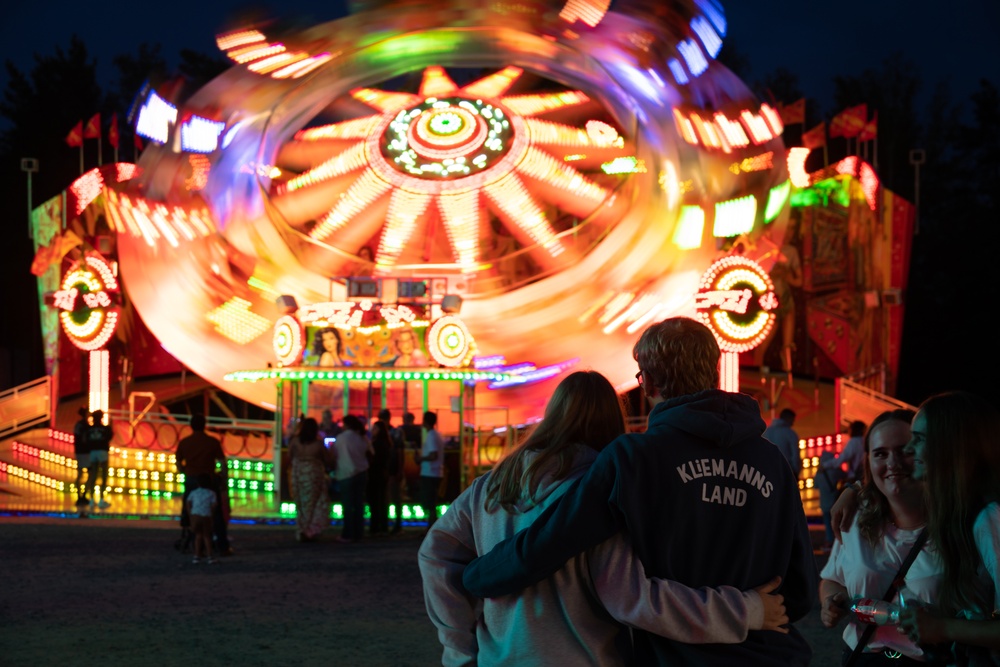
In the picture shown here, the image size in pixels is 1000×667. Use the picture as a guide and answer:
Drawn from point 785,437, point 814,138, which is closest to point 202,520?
point 785,437

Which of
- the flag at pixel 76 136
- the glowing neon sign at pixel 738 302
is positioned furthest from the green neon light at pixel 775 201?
the flag at pixel 76 136

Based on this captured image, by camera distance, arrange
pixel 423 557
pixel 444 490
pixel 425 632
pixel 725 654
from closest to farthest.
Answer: pixel 725 654 → pixel 423 557 → pixel 425 632 → pixel 444 490

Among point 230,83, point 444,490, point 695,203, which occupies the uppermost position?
point 230,83

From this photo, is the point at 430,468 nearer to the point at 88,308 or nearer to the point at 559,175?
the point at 88,308

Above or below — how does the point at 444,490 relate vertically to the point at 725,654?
below

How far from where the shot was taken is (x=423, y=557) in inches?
141

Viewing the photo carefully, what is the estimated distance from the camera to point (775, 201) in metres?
24.6

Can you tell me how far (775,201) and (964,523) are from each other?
21.9 metres

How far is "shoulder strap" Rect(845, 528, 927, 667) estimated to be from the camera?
353 centimetres

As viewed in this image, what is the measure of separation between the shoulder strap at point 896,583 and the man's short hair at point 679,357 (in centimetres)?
72

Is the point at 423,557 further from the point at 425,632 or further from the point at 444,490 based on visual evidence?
the point at 444,490

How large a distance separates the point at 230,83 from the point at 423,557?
75.9 feet

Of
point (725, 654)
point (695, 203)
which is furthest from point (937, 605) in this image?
point (695, 203)

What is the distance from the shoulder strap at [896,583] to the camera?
3.53m
